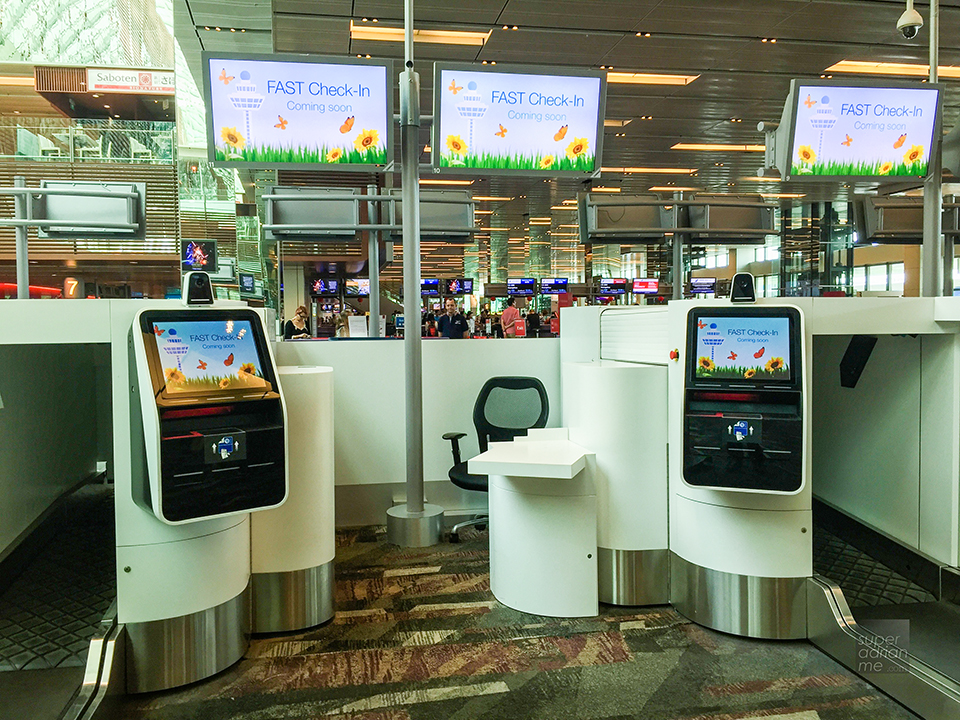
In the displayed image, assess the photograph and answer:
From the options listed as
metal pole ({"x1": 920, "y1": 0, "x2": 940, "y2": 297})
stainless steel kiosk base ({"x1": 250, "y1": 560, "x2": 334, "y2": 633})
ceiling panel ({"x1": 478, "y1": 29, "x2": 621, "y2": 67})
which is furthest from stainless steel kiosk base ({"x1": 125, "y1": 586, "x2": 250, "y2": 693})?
ceiling panel ({"x1": 478, "y1": 29, "x2": 621, "y2": 67})

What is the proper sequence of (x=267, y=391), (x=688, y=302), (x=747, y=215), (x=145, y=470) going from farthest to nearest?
1. (x=747, y=215)
2. (x=688, y=302)
3. (x=267, y=391)
4. (x=145, y=470)

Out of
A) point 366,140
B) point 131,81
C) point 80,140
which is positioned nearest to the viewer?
point 366,140

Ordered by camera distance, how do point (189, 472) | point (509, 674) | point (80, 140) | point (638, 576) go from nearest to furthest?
point (189, 472) < point (509, 674) < point (638, 576) < point (80, 140)

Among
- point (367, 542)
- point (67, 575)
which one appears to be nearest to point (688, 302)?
point (367, 542)

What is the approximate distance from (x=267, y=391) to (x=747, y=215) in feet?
12.8

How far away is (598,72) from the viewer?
179 inches

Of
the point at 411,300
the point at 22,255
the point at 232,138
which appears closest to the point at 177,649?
the point at 411,300

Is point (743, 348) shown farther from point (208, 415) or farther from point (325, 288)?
point (325, 288)

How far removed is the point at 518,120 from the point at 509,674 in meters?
3.29

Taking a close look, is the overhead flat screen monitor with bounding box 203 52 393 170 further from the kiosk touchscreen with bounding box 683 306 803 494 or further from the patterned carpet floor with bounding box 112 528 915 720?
the patterned carpet floor with bounding box 112 528 915 720

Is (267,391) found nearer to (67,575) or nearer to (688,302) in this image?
(688,302)

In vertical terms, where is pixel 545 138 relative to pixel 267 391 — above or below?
above

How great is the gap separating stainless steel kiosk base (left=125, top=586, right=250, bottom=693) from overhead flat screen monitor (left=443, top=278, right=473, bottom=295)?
17.9 metres

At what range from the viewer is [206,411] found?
2.47 meters
